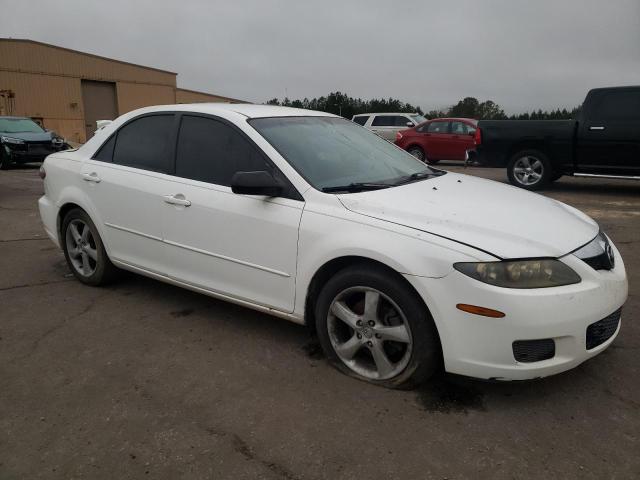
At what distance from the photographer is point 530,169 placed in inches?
413

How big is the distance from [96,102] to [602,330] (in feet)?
125

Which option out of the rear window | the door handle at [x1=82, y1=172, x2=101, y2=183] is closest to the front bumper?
the door handle at [x1=82, y1=172, x2=101, y2=183]

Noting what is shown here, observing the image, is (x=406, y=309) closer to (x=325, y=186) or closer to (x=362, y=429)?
(x=362, y=429)

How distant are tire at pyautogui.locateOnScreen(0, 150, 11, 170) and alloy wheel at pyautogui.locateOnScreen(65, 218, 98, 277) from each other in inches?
509

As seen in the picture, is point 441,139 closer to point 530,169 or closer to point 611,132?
point 530,169

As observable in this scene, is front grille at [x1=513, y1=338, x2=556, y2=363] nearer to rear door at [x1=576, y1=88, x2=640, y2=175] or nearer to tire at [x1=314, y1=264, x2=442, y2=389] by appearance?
tire at [x1=314, y1=264, x2=442, y2=389]

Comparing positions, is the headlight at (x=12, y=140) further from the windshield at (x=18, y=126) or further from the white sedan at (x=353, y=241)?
the white sedan at (x=353, y=241)

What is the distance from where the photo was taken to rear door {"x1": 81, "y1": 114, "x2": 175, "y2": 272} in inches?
152

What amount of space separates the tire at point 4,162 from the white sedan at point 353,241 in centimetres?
1315

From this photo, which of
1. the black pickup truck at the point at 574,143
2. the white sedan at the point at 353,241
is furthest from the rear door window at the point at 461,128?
the white sedan at the point at 353,241

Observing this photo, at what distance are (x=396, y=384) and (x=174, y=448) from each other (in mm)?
1168

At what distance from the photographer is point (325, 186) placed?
3180mm

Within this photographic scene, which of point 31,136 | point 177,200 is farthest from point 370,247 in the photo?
point 31,136

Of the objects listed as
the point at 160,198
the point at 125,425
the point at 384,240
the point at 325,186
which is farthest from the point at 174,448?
the point at 160,198
